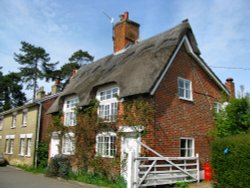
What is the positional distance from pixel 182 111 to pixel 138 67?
312 cm

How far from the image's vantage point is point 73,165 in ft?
57.1

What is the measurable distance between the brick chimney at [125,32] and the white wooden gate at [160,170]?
9.66 meters

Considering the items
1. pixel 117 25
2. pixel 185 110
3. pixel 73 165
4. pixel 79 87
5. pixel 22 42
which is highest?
pixel 22 42

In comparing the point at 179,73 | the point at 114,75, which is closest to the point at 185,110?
the point at 179,73

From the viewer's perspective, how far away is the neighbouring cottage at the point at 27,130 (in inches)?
937

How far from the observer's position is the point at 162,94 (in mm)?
14023

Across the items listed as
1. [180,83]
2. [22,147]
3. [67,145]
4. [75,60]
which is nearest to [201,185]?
[180,83]

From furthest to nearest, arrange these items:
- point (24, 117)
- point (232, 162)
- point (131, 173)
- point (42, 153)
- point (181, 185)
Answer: point (24, 117)
point (42, 153)
point (181, 185)
point (131, 173)
point (232, 162)

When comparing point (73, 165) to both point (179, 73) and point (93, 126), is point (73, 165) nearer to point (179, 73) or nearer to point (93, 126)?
point (93, 126)

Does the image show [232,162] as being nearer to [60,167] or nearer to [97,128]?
[97,128]

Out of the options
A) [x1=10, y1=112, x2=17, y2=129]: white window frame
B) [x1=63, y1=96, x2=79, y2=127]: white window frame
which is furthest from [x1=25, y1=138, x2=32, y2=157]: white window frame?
[x1=63, y1=96, x2=79, y2=127]: white window frame

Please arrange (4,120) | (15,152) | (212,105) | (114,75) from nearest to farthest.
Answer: (114,75), (212,105), (15,152), (4,120)

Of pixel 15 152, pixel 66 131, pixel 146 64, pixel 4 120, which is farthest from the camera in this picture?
pixel 4 120

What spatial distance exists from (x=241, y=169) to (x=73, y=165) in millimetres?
10544
